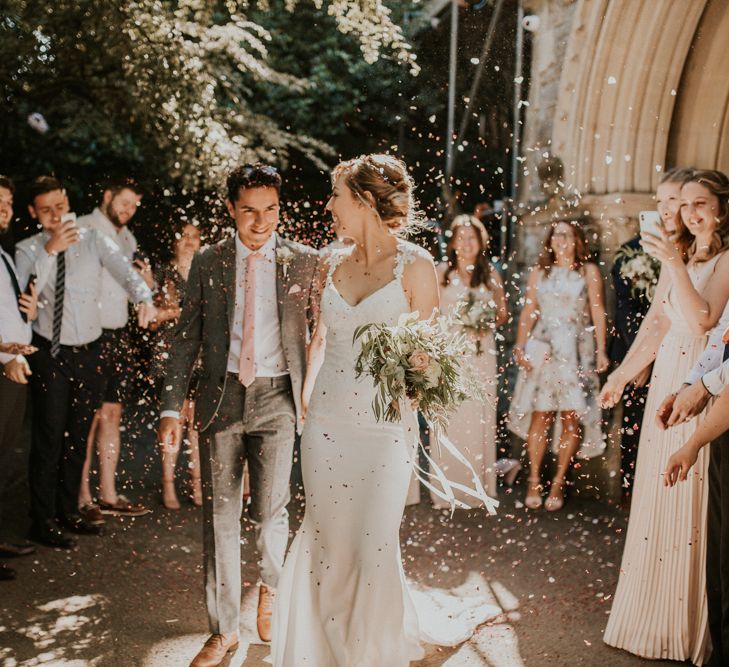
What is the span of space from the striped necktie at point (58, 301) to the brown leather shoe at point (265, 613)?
2353mm

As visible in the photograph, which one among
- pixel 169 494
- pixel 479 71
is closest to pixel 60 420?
pixel 169 494

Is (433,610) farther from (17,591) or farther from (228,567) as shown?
(17,591)

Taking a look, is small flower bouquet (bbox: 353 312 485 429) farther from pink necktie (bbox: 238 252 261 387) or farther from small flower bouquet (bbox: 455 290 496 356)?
small flower bouquet (bbox: 455 290 496 356)

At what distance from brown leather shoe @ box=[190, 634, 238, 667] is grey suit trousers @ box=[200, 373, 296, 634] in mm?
36

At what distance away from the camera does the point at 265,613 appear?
4.04 m

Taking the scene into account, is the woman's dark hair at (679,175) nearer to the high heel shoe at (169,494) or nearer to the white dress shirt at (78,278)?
the white dress shirt at (78,278)

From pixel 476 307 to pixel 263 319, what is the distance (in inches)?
110

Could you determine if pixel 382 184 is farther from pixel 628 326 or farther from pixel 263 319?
pixel 628 326

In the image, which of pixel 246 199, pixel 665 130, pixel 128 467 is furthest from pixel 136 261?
pixel 665 130

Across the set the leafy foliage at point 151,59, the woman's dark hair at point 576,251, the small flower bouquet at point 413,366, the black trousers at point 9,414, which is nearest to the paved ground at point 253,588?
the black trousers at point 9,414

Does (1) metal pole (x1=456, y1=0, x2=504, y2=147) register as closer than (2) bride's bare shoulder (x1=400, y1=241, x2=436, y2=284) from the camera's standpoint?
No

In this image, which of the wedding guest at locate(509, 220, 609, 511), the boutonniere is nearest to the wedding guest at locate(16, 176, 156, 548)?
the boutonniere

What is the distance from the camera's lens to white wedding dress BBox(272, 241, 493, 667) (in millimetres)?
3428

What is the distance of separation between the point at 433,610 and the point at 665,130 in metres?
3.93
